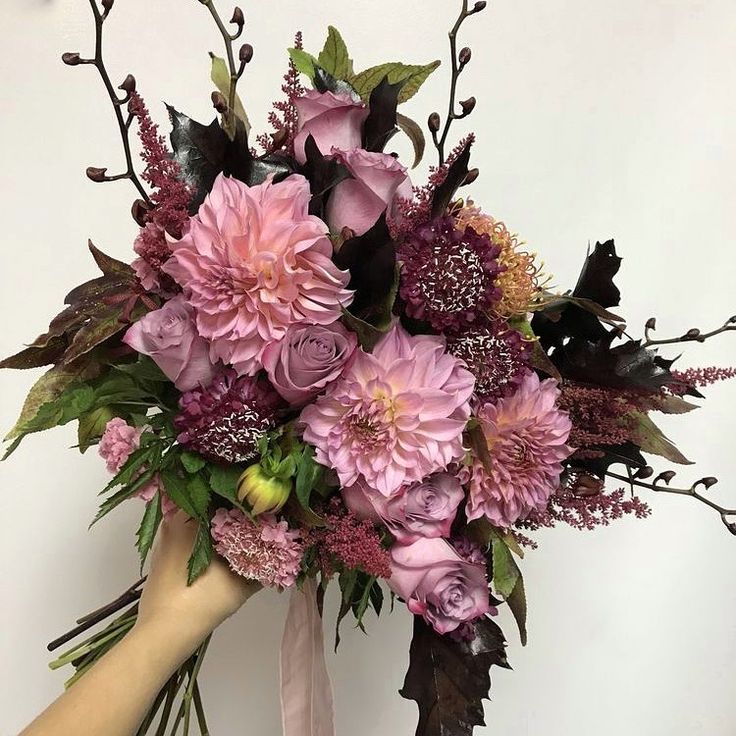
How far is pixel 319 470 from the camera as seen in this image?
65 centimetres

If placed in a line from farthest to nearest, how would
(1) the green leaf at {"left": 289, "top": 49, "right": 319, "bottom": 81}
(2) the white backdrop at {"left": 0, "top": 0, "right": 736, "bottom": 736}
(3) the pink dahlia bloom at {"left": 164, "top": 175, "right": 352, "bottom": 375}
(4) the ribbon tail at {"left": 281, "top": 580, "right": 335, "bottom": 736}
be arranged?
(2) the white backdrop at {"left": 0, "top": 0, "right": 736, "bottom": 736} < (4) the ribbon tail at {"left": 281, "top": 580, "right": 335, "bottom": 736} < (1) the green leaf at {"left": 289, "top": 49, "right": 319, "bottom": 81} < (3) the pink dahlia bloom at {"left": 164, "top": 175, "right": 352, "bottom": 375}

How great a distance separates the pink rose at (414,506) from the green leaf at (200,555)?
13 cm

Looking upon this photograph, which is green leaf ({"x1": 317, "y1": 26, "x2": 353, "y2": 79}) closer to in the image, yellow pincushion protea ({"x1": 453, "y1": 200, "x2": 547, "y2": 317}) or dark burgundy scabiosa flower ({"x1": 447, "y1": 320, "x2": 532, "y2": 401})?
yellow pincushion protea ({"x1": 453, "y1": 200, "x2": 547, "y2": 317})

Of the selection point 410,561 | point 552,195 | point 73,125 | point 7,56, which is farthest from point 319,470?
point 7,56

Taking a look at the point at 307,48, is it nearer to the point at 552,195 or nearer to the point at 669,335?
the point at 552,195

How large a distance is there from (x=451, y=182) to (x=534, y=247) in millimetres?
511

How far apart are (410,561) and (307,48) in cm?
80

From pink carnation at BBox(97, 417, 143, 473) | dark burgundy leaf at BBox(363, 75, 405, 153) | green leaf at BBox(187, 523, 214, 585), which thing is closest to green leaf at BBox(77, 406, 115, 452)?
pink carnation at BBox(97, 417, 143, 473)

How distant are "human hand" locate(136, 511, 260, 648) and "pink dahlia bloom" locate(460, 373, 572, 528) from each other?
0.77 ft

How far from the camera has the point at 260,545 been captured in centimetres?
66

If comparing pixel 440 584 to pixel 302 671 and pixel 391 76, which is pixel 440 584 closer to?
pixel 302 671

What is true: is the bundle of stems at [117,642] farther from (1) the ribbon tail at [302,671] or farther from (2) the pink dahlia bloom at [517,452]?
(2) the pink dahlia bloom at [517,452]

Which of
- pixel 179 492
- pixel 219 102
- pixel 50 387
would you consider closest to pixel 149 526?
pixel 179 492

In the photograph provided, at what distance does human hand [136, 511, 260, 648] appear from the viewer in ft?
2.22
